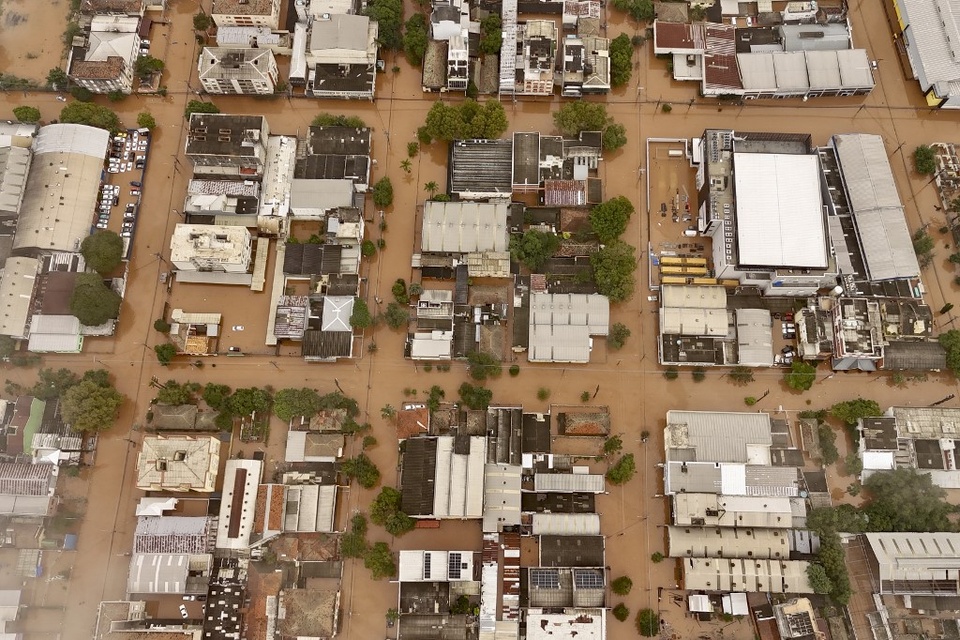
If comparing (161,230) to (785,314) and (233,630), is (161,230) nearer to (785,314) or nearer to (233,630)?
(233,630)

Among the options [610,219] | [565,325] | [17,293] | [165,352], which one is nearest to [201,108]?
[17,293]

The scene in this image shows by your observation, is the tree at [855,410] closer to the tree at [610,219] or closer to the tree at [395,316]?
the tree at [610,219]

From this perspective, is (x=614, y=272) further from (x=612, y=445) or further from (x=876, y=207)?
(x=876, y=207)

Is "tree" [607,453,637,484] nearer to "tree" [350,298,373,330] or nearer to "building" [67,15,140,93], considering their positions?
"tree" [350,298,373,330]

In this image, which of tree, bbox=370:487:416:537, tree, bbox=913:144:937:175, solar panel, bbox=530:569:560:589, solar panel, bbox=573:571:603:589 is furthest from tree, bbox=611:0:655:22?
solar panel, bbox=530:569:560:589

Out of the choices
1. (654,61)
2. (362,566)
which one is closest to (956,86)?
(654,61)

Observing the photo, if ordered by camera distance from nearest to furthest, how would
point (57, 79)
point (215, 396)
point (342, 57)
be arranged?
1. point (215, 396)
2. point (342, 57)
3. point (57, 79)
